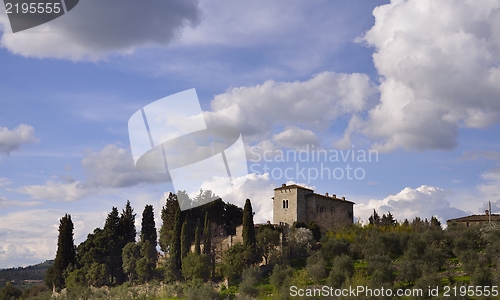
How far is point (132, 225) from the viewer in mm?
50344

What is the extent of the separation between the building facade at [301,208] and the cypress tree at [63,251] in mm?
18485

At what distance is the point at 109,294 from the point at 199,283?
9350 millimetres

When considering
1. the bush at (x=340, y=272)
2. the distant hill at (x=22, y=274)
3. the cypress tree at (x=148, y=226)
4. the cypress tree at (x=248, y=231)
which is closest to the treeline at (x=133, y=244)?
the cypress tree at (x=148, y=226)

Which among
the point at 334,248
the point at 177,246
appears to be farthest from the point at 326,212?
the point at 177,246

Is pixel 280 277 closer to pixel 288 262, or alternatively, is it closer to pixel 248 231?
pixel 288 262

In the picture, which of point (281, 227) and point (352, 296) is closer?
point (352, 296)

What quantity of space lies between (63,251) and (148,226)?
26.5 ft

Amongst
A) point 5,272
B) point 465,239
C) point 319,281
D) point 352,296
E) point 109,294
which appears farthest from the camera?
point 5,272

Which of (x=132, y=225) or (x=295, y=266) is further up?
(x=132, y=225)

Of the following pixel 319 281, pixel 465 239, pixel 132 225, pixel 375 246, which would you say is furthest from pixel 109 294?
pixel 465 239

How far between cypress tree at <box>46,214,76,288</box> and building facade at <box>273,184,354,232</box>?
18.5m

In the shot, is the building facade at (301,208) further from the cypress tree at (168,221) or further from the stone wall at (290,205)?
the cypress tree at (168,221)

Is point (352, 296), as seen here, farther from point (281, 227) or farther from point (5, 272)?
point (5, 272)

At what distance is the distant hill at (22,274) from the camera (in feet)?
324
